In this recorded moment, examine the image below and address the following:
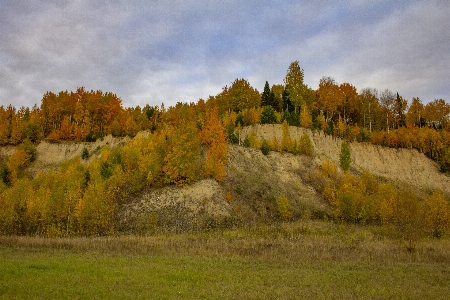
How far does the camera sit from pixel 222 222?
144 feet

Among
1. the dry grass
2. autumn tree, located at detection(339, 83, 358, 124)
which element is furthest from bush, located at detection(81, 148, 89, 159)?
autumn tree, located at detection(339, 83, 358, 124)

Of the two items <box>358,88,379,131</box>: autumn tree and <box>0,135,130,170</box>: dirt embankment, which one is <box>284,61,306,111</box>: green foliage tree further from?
<box>0,135,130,170</box>: dirt embankment

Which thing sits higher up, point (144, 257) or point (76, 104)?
point (76, 104)

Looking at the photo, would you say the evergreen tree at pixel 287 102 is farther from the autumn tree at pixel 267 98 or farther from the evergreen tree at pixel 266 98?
the evergreen tree at pixel 266 98

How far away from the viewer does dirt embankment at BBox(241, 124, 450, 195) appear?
69000 mm

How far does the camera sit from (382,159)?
7269cm

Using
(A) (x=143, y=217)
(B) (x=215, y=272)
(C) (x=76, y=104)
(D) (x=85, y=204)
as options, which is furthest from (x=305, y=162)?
(C) (x=76, y=104)

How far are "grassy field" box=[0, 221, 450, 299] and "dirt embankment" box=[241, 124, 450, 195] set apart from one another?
121 ft

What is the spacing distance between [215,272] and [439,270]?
13604mm

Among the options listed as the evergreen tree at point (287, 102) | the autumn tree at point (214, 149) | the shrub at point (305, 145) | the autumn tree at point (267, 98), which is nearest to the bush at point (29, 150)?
the autumn tree at point (214, 149)

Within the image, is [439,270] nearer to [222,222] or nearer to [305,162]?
[222,222]

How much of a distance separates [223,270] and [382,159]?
62.7 m

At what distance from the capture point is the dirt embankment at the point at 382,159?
69.0 m

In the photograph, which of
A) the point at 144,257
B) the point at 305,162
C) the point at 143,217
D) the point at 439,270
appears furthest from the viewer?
the point at 305,162
